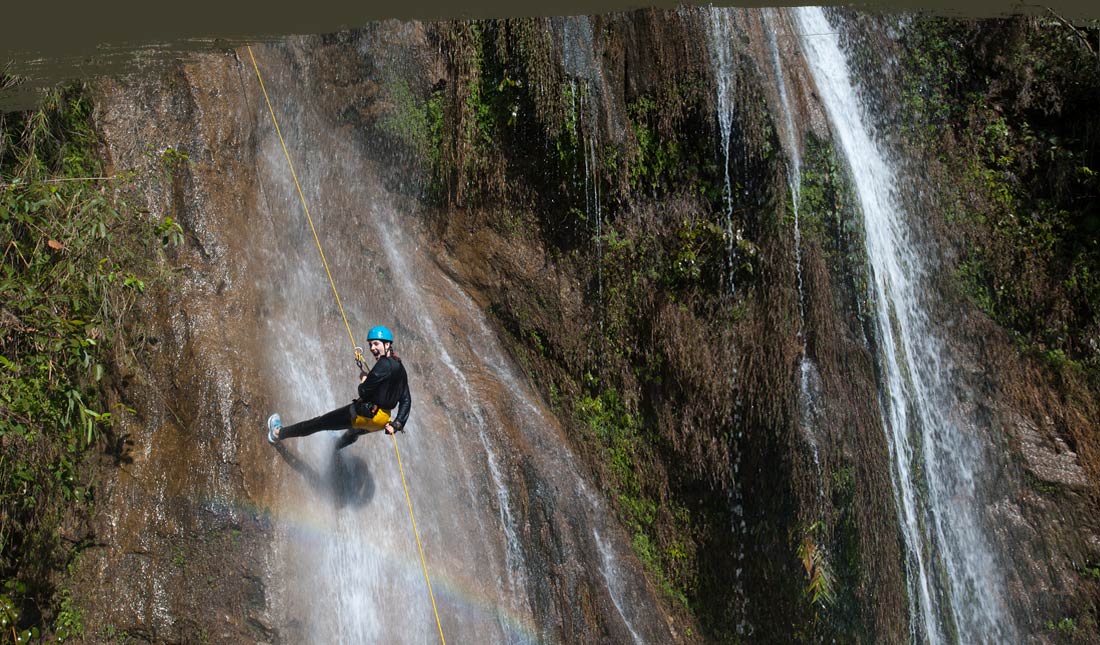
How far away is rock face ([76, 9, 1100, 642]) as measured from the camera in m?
8.60

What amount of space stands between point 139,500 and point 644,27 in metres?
6.58

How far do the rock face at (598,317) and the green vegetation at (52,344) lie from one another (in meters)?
0.63

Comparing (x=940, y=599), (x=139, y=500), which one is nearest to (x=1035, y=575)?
(x=940, y=599)

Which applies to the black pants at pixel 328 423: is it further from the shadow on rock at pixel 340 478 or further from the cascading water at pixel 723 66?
the cascading water at pixel 723 66

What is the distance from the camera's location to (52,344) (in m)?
7.23

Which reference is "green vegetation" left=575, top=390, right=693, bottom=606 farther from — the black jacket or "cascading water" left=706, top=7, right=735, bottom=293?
the black jacket

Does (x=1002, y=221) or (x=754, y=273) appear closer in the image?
(x=754, y=273)

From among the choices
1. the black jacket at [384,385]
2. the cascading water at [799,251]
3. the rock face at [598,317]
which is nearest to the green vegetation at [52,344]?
the rock face at [598,317]

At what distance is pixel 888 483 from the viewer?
935cm

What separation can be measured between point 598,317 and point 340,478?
132 inches

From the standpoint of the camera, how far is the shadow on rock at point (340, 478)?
7848 millimetres

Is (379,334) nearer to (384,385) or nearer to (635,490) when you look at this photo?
(384,385)

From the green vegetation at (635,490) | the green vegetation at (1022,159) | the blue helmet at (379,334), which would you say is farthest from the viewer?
the green vegetation at (1022,159)

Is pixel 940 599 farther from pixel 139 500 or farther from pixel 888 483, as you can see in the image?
pixel 139 500
